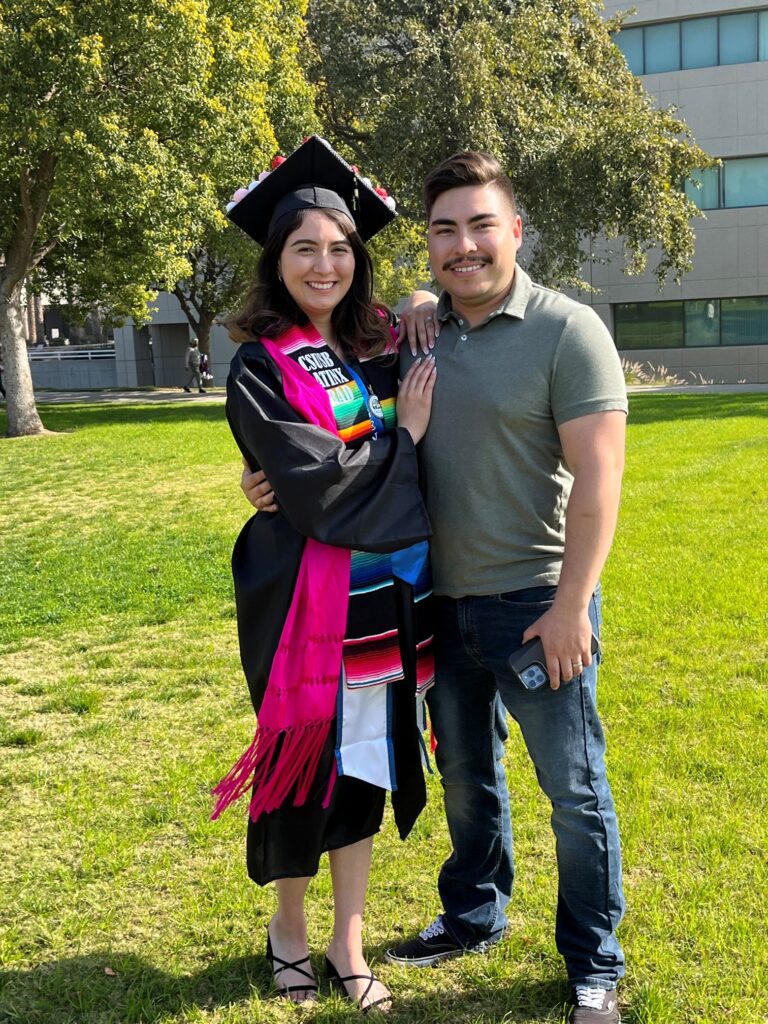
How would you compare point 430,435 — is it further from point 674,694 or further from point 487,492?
point 674,694

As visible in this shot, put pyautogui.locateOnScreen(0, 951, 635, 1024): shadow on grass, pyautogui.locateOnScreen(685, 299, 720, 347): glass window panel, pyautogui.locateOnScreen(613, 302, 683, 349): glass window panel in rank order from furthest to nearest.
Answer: pyautogui.locateOnScreen(613, 302, 683, 349): glass window panel → pyautogui.locateOnScreen(685, 299, 720, 347): glass window panel → pyautogui.locateOnScreen(0, 951, 635, 1024): shadow on grass

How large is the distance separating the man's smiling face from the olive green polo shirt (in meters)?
Answer: 0.06

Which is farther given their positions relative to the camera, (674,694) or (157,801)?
(674,694)

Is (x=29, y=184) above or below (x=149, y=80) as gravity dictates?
below

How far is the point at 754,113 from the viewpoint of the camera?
30375 millimetres

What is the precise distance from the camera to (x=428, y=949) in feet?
9.18

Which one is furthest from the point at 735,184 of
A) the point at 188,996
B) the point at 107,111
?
the point at 188,996

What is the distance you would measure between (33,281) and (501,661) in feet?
71.9

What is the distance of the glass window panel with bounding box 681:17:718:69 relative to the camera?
30.5 meters

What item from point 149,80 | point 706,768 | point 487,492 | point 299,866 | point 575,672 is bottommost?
point 706,768

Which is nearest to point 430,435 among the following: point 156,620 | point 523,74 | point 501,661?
point 501,661

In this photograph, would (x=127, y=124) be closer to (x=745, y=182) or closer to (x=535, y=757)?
(x=535, y=757)

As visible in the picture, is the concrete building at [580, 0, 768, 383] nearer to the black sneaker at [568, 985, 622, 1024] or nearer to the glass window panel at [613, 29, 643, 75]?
the glass window panel at [613, 29, 643, 75]

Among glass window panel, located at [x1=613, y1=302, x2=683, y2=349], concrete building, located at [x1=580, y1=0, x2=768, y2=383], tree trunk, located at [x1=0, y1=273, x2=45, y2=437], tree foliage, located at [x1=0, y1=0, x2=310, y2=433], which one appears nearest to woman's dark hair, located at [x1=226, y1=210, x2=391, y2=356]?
tree foliage, located at [x1=0, y1=0, x2=310, y2=433]
